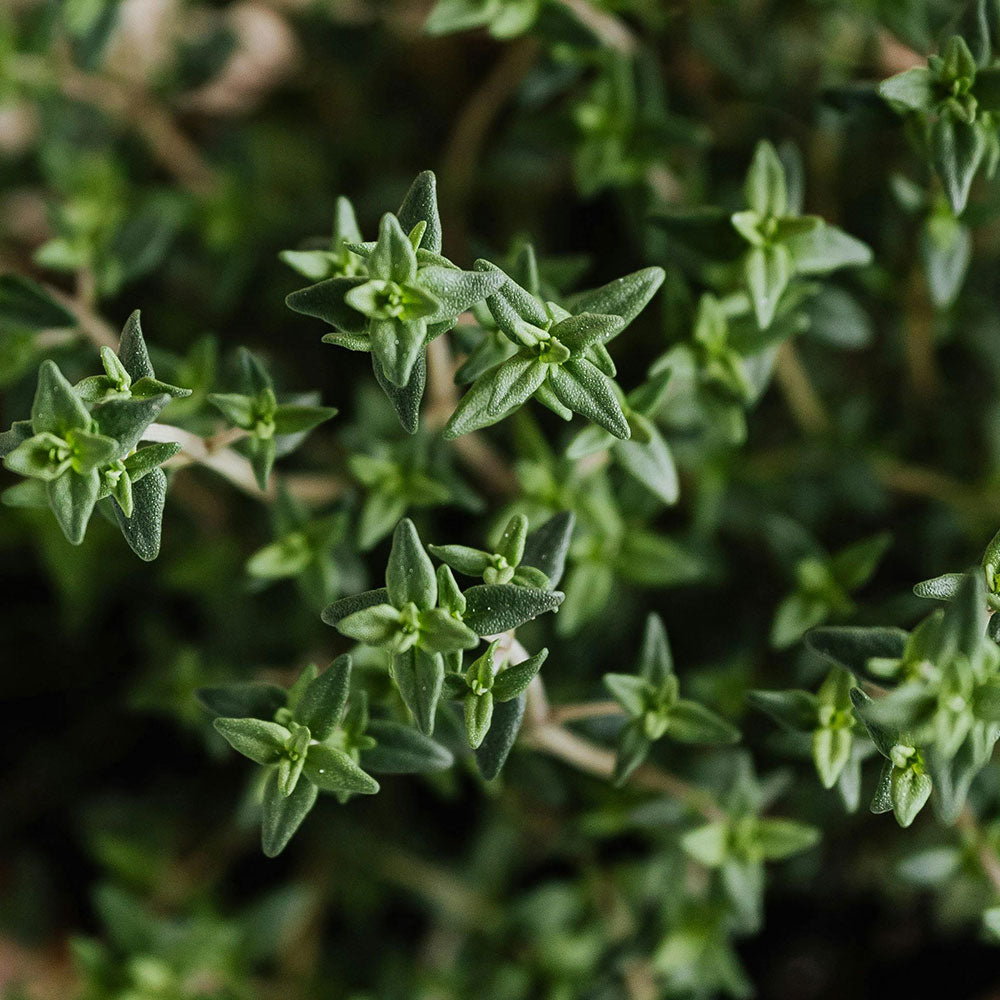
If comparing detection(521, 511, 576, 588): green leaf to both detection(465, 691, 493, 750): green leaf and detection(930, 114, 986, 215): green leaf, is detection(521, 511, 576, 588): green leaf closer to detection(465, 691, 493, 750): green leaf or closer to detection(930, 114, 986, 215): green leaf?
detection(465, 691, 493, 750): green leaf

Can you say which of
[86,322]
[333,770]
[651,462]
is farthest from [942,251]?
[86,322]

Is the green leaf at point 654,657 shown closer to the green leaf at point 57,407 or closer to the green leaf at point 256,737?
the green leaf at point 256,737

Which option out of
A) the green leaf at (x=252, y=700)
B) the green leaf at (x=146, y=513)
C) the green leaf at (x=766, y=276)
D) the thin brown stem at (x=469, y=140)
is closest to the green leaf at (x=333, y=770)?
the green leaf at (x=252, y=700)

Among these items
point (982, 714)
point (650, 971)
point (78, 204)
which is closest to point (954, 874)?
point (650, 971)

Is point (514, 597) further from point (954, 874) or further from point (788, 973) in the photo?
point (788, 973)

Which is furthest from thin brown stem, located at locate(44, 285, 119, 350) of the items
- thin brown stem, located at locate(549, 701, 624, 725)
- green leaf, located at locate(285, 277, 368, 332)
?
thin brown stem, located at locate(549, 701, 624, 725)

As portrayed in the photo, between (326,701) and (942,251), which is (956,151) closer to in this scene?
(942,251)

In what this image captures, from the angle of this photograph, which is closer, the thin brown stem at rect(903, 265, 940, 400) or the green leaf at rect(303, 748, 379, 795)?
the green leaf at rect(303, 748, 379, 795)
